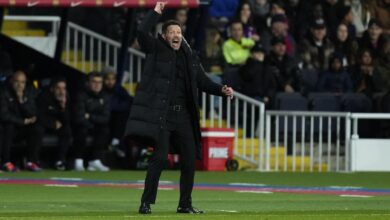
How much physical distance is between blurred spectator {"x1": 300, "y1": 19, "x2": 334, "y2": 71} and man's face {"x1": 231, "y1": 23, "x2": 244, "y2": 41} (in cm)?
199

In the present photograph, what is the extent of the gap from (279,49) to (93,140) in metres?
4.38

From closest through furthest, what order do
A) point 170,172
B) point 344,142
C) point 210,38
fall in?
point 170,172 < point 344,142 < point 210,38

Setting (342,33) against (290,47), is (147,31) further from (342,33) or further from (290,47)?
(342,33)

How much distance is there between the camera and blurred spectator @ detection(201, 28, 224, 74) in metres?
30.2

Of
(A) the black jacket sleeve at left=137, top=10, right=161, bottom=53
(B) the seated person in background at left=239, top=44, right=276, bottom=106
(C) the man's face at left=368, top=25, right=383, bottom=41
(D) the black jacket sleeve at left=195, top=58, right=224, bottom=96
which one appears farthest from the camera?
(C) the man's face at left=368, top=25, right=383, bottom=41

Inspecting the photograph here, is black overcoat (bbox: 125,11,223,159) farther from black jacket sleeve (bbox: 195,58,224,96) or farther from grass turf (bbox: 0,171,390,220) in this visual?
grass turf (bbox: 0,171,390,220)

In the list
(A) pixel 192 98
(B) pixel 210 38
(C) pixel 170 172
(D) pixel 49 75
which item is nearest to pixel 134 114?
(A) pixel 192 98

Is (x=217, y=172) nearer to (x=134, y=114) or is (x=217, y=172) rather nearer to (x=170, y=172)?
(x=170, y=172)

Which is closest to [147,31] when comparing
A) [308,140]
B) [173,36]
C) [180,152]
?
[173,36]

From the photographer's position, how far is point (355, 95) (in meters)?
30.4

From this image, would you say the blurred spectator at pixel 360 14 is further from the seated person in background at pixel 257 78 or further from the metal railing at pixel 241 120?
the metal railing at pixel 241 120

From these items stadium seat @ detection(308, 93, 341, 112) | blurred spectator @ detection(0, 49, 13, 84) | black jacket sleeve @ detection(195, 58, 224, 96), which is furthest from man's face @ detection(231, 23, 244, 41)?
black jacket sleeve @ detection(195, 58, 224, 96)

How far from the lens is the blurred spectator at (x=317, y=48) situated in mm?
31562

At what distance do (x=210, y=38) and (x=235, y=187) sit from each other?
8.83 meters
